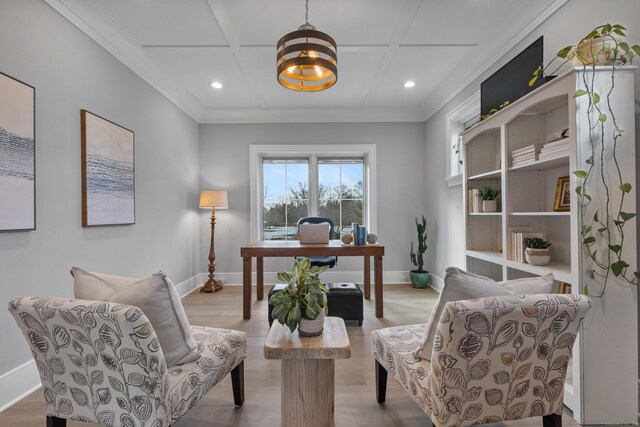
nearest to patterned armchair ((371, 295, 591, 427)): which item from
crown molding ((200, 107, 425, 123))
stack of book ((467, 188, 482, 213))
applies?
stack of book ((467, 188, 482, 213))

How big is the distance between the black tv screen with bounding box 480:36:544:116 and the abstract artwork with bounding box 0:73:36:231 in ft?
10.7

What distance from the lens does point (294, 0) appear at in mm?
2322

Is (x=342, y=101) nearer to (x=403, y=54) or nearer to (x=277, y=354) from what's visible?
(x=403, y=54)

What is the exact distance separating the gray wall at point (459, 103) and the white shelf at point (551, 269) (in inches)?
21.9

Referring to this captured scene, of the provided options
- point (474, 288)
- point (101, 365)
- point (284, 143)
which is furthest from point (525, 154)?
point (284, 143)

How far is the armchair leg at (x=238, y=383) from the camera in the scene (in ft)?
5.80

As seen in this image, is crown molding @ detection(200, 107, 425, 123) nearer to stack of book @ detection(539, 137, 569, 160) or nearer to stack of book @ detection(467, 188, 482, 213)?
stack of book @ detection(467, 188, 482, 213)

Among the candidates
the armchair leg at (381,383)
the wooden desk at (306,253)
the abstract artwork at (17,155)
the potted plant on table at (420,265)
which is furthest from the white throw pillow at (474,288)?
the potted plant on table at (420,265)

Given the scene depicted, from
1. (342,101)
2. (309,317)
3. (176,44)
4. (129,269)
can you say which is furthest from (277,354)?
(342,101)

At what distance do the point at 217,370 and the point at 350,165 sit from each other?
3.96 metres

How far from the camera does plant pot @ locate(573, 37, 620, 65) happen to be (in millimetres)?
1565

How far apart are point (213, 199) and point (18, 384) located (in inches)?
109

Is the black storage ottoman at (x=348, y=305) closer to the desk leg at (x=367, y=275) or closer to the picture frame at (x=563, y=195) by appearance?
the desk leg at (x=367, y=275)

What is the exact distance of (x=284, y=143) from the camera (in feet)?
15.8
